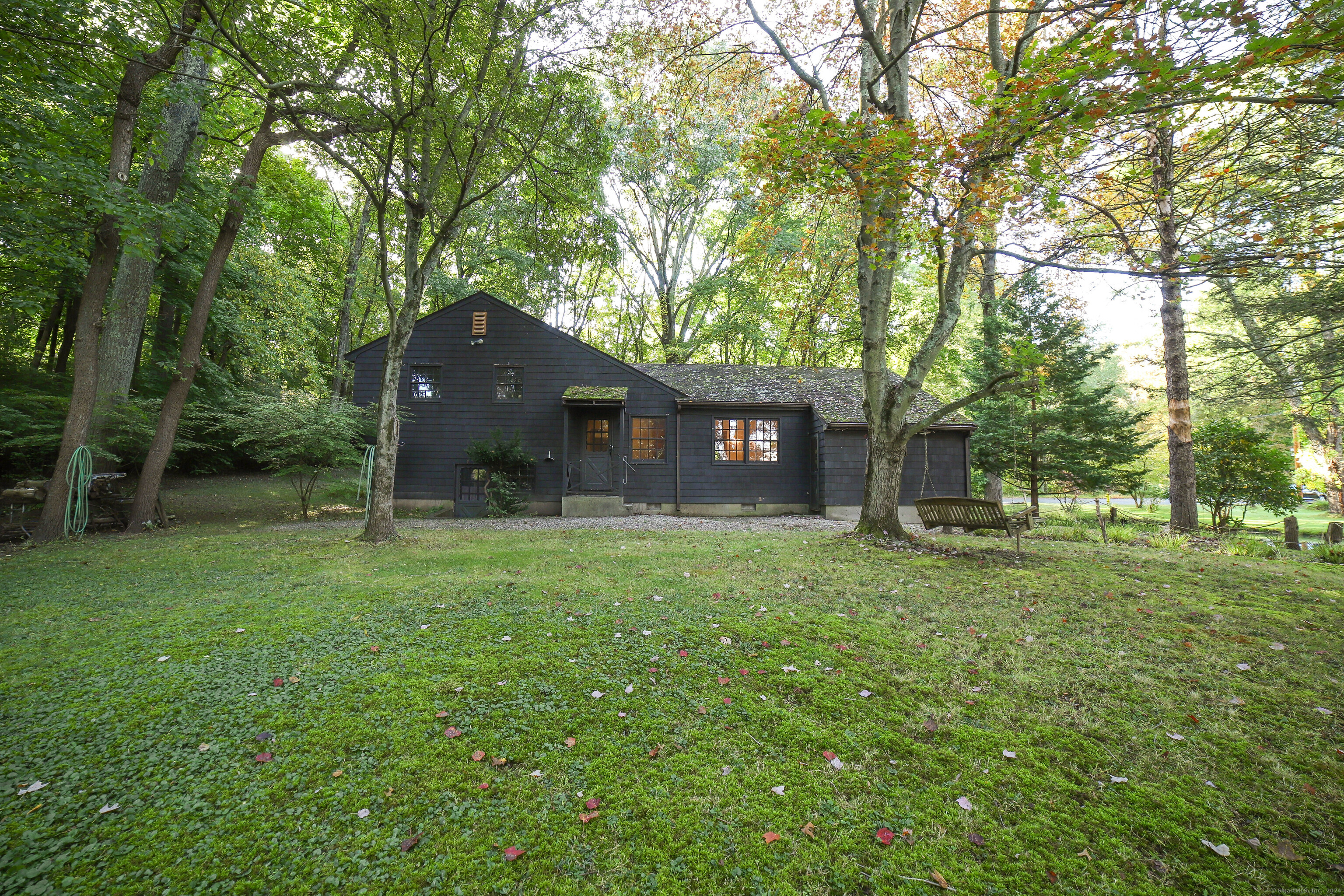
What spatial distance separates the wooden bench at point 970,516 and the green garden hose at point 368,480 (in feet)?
31.6

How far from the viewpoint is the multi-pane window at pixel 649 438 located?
624 inches

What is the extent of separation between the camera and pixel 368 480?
14141 mm

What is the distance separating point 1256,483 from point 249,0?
21.7 meters

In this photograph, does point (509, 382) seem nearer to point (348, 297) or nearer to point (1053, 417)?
point (348, 297)

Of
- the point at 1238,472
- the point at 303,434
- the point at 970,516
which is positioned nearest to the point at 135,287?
the point at 303,434

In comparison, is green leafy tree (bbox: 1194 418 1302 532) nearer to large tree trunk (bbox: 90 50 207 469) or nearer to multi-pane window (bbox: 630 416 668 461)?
multi-pane window (bbox: 630 416 668 461)

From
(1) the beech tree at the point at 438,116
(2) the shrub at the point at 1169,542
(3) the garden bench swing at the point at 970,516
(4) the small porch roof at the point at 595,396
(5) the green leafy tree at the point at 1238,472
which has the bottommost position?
(2) the shrub at the point at 1169,542

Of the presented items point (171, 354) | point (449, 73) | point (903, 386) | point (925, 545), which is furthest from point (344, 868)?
point (171, 354)

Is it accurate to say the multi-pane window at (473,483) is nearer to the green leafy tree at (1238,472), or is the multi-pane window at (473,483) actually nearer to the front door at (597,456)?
the front door at (597,456)

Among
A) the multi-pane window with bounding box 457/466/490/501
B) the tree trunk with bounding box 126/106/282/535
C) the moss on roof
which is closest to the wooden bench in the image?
the moss on roof

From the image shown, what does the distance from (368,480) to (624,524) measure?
24.5ft

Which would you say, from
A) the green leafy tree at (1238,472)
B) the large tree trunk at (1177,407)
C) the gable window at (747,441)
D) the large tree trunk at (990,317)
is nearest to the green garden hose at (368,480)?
the gable window at (747,441)

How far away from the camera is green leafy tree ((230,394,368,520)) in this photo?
11836mm

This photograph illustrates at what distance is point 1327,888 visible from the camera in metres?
1.86
